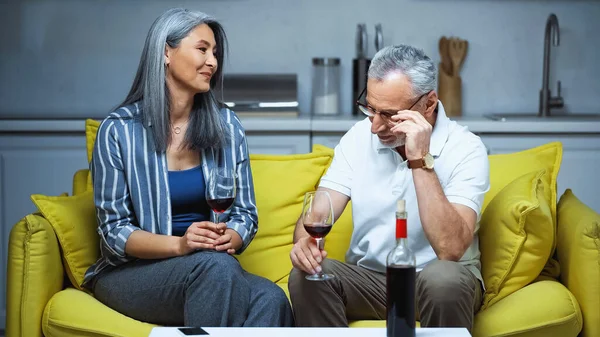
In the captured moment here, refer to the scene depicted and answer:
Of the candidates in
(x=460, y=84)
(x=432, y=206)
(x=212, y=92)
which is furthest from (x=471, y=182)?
(x=460, y=84)

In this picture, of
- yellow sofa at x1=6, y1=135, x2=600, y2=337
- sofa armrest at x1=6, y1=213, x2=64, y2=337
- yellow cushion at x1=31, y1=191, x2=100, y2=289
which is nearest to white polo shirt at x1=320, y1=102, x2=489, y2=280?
yellow sofa at x1=6, y1=135, x2=600, y2=337

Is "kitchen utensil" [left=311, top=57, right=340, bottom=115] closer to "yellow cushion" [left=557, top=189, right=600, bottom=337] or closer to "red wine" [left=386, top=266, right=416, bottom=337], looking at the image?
"yellow cushion" [left=557, top=189, right=600, bottom=337]

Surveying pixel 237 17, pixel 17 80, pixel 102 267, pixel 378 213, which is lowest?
pixel 102 267

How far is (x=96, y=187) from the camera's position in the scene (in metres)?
2.63

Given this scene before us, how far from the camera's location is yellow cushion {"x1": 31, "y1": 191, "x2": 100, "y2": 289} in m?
2.66

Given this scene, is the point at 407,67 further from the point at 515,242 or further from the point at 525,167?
the point at 525,167

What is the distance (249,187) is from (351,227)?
397 millimetres

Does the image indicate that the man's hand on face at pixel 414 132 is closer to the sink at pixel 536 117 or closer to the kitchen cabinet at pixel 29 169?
the sink at pixel 536 117

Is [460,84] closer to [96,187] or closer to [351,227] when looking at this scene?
[351,227]

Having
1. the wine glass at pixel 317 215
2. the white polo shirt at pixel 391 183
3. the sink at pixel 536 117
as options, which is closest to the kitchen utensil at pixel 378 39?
the sink at pixel 536 117

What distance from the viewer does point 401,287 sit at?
184 cm

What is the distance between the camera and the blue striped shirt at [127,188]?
261 cm

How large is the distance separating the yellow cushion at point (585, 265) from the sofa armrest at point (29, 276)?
152 centimetres

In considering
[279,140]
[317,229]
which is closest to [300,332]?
[317,229]
